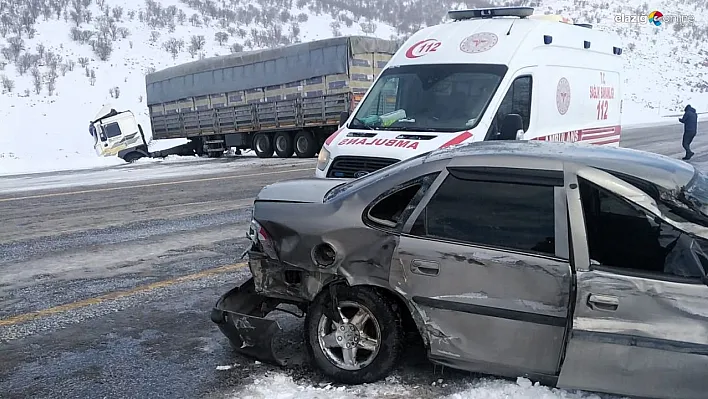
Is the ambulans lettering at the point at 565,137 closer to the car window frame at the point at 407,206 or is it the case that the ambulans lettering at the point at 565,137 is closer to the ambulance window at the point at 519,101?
the ambulance window at the point at 519,101

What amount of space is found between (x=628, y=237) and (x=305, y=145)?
59.5ft

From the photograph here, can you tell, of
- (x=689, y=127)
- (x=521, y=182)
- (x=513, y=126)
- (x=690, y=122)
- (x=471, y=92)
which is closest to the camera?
(x=521, y=182)

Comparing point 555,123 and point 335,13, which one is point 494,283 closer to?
point 555,123

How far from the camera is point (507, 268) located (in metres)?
3.46

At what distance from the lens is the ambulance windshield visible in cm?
702

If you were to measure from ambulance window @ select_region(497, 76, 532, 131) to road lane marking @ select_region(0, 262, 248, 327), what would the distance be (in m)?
3.31

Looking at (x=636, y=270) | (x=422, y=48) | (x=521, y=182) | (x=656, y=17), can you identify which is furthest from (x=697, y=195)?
(x=656, y=17)

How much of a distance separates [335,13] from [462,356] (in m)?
60.4

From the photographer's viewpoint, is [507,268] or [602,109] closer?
[507,268]

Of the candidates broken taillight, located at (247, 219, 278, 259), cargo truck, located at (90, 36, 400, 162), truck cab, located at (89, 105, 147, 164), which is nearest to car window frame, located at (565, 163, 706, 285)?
broken taillight, located at (247, 219, 278, 259)

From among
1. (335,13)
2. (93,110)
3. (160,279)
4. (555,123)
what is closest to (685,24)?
(335,13)

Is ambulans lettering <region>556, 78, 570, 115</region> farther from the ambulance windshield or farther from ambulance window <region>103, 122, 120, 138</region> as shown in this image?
ambulance window <region>103, 122, 120, 138</region>

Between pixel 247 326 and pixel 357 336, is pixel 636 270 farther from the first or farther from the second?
pixel 247 326

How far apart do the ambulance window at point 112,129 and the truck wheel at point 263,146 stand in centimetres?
541
